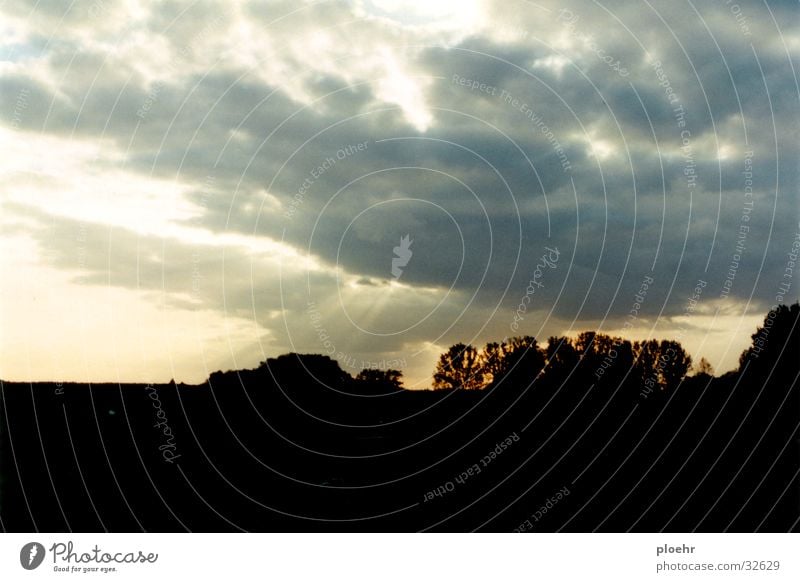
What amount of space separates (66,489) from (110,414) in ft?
8.28

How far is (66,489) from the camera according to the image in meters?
16.5
